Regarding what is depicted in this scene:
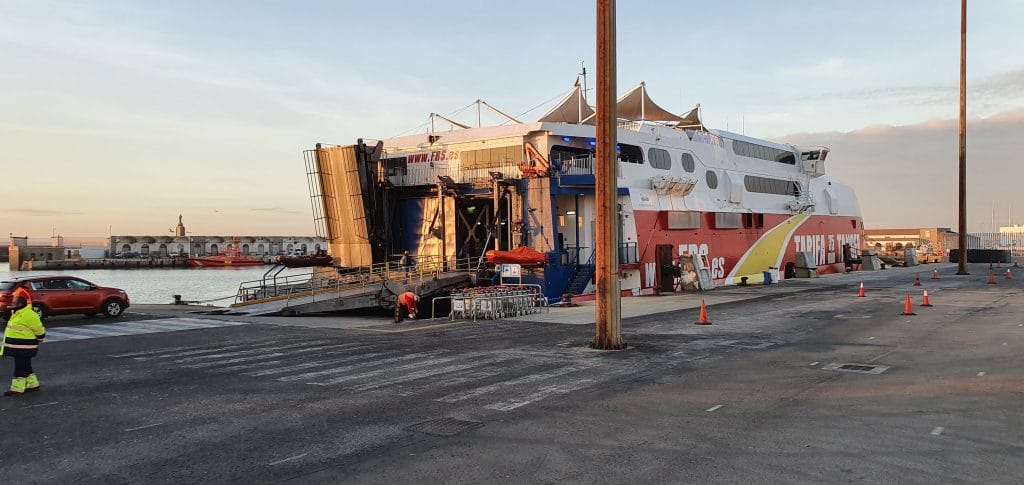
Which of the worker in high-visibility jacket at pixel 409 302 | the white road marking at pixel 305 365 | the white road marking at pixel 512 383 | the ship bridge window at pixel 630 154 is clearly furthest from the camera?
the ship bridge window at pixel 630 154

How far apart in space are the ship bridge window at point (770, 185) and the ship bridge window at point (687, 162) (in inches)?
251

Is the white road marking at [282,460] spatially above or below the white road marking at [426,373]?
above

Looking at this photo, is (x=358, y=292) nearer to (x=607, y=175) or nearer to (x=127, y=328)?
(x=127, y=328)

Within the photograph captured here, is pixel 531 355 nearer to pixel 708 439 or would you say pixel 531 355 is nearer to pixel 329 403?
pixel 329 403

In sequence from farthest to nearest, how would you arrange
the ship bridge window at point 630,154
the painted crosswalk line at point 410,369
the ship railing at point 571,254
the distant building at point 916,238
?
the distant building at point 916,238
the ship bridge window at point 630,154
the ship railing at point 571,254
the painted crosswalk line at point 410,369

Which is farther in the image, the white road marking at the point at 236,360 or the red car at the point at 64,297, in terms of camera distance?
the red car at the point at 64,297

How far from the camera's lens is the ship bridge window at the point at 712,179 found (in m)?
39.5

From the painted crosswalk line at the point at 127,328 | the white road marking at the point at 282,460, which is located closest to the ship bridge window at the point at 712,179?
the painted crosswalk line at the point at 127,328

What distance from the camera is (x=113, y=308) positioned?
78.9ft

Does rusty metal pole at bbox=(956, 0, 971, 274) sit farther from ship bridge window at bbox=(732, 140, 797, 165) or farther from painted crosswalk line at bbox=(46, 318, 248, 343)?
painted crosswalk line at bbox=(46, 318, 248, 343)

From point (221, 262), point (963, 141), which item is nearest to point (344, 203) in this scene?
point (963, 141)

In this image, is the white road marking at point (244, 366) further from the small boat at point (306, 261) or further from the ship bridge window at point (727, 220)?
the ship bridge window at point (727, 220)

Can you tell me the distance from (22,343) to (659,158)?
99.2 feet

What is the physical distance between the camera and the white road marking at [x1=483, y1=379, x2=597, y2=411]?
958 cm
